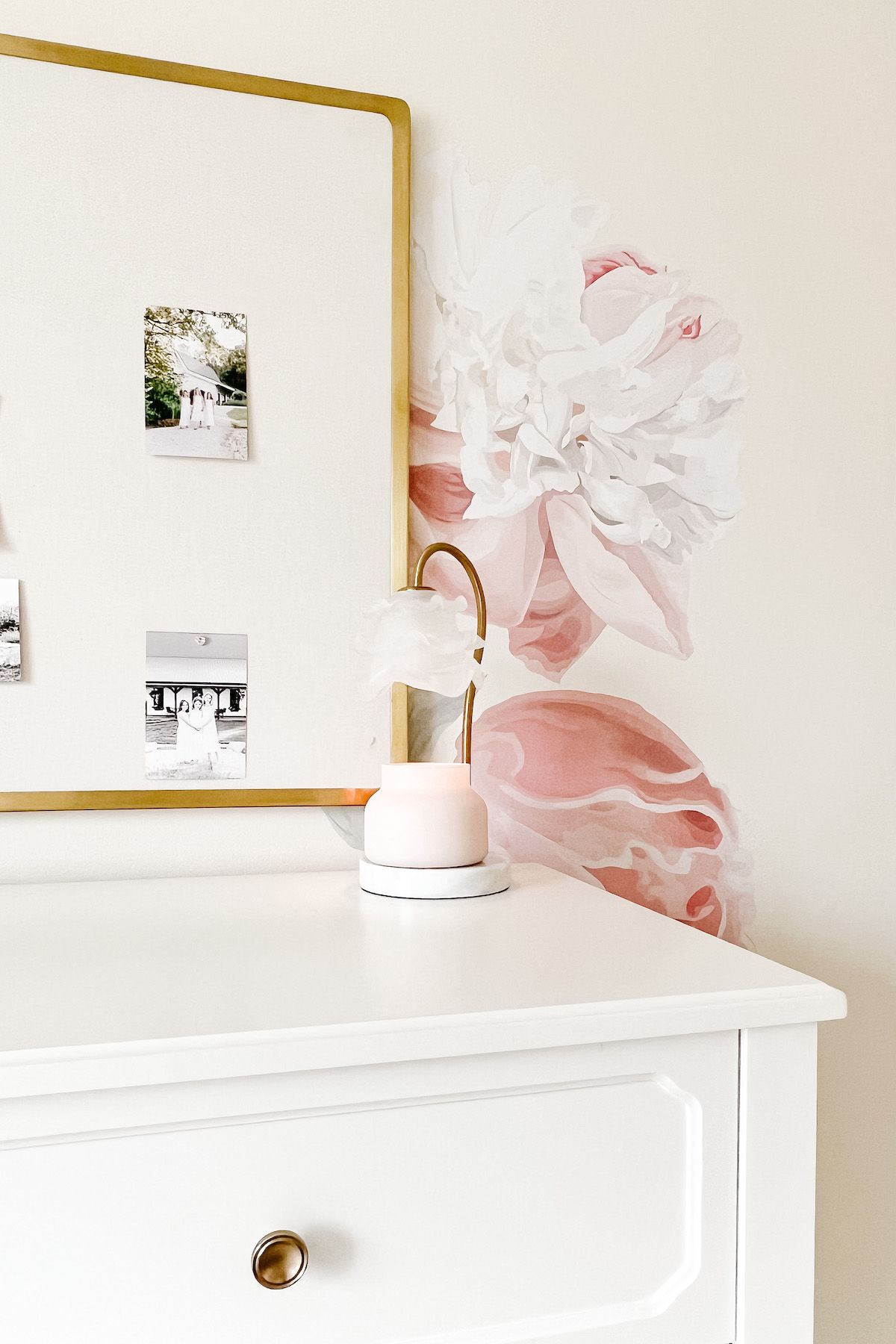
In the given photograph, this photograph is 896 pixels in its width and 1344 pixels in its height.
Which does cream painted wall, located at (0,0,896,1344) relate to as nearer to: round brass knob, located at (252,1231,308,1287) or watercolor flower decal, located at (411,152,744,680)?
watercolor flower decal, located at (411,152,744,680)

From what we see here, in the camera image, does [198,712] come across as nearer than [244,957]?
No

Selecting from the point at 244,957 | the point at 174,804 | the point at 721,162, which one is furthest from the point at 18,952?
the point at 721,162

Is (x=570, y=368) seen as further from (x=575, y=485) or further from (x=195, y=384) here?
(x=195, y=384)

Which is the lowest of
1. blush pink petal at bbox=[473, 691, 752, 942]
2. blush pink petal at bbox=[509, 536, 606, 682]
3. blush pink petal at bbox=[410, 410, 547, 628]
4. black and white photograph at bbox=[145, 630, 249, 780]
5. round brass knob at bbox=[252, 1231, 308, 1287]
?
round brass knob at bbox=[252, 1231, 308, 1287]

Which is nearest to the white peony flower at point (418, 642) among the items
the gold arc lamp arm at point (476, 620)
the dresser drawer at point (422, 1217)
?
the gold arc lamp arm at point (476, 620)

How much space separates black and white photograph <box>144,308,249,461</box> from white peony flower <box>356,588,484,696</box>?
27 centimetres

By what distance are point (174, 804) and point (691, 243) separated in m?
0.91

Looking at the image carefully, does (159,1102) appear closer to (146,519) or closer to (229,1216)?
(229,1216)

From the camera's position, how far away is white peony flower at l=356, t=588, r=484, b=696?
975 millimetres

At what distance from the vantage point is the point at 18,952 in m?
0.75

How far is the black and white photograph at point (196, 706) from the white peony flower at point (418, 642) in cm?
18

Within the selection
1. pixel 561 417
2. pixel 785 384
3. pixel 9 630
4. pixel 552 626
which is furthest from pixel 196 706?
pixel 785 384

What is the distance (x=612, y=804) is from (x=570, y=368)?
0.52 metres

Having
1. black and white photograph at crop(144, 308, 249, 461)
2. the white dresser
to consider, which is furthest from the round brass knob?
black and white photograph at crop(144, 308, 249, 461)
